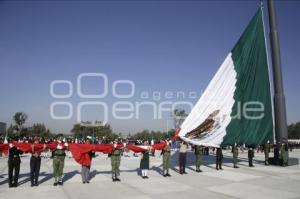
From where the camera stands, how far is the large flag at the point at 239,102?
11.5m

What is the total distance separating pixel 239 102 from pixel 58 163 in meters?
7.98

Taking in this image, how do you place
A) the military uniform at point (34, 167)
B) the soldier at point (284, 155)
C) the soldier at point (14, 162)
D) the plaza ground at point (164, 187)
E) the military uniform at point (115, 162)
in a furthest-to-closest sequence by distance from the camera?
1. the soldier at point (284, 155)
2. the military uniform at point (115, 162)
3. the military uniform at point (34, 167)
4. the soldier at point (14, 162)
5. the plaza ground at point (164, 187)

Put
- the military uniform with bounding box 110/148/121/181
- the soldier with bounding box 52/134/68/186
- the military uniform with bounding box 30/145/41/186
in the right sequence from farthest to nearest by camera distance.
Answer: the military uniform with bounding box 110/148/121/181 < the soldier with bounding box 52/134/68/186 < the military uniform with bounding box 30/145/41/186

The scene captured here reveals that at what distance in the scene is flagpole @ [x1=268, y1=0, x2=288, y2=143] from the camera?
16.9 m

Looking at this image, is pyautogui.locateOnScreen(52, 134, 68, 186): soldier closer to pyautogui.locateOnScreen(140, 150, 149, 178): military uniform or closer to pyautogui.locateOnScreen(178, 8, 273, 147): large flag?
pyautogui.locateOnScreen(140, 150, 149, 178): military uniform

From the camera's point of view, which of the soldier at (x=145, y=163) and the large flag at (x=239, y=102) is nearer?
the large flag at (x=239, y=102)

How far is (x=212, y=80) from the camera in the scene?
1290cm

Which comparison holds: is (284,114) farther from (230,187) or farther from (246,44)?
(230,187)

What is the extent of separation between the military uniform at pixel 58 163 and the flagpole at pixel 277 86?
12193 millimetres

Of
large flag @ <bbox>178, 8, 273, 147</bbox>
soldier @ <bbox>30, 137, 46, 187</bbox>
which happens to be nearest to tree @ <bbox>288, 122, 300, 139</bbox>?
large flag @ <bbox>178, 8, 273, 147</bbox>

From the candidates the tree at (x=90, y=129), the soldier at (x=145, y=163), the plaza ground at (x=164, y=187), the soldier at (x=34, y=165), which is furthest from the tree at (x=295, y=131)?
the soldier at (x=34, y=165)

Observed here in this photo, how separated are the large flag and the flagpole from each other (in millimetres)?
3160

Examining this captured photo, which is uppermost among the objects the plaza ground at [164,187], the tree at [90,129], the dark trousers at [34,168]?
the tree at [90,129]

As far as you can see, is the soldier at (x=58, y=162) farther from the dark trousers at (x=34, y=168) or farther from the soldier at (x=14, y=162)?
the soldier at (x=14, y=162)
